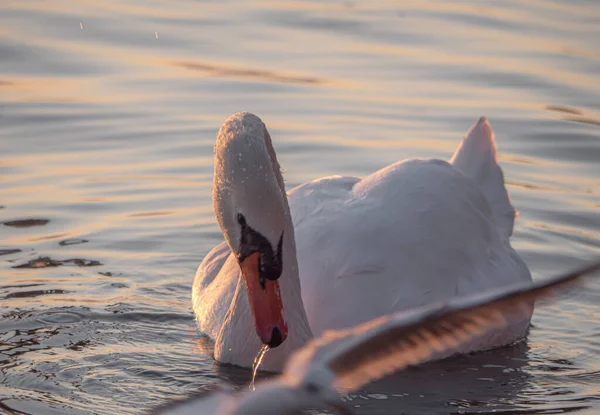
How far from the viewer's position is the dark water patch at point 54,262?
838 cm

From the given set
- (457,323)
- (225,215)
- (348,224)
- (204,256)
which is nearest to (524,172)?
(204,256)

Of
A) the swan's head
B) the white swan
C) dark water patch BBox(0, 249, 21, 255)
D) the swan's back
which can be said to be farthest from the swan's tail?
dark water patch BBox(0, 249, 21, 255)

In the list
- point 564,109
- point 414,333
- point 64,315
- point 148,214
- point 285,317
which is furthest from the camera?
point 564,109

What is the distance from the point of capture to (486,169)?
27.5 ft

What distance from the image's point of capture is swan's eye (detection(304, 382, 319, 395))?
142 inches

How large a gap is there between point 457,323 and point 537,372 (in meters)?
3.13

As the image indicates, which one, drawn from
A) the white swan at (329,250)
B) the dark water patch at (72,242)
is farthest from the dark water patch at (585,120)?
the dark water patch at (72,242)

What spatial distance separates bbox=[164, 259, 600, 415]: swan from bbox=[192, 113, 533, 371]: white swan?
2302 mm

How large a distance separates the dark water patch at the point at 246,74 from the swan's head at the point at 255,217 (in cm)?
643

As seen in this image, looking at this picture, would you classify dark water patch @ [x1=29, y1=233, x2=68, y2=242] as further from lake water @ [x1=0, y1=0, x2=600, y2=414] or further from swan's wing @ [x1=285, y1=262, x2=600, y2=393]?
swan's wing @ [x1=285, y1=262, x2=600, y2=393]

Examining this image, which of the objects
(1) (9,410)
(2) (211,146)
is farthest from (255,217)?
(2) (211,146)

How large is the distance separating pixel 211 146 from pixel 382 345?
736 centimetres

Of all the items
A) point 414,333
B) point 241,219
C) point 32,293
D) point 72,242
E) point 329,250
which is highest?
point 414,333

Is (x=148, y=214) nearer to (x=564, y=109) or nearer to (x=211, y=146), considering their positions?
(x=211, y=146)
